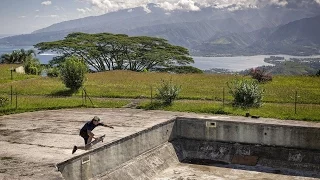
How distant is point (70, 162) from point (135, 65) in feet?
177

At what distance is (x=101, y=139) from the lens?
15516 millimetres

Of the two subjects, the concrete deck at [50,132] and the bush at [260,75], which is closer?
the concrete deck at [50,132]

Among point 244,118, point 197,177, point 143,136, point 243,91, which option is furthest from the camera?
point 243,91

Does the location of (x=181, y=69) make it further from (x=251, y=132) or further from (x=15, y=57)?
(x=251, y=132)

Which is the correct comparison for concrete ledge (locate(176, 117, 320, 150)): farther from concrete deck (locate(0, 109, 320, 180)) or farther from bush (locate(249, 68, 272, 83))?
bush (locate(249, 68, 272, 83))

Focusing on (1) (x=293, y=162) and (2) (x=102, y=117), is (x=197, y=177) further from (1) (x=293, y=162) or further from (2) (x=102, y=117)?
(2) (x=102, y=117)

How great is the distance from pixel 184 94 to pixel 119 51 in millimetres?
39135

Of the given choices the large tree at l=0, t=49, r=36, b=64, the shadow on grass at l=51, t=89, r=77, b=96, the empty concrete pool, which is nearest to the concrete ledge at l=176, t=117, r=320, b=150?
the empty concrete pool

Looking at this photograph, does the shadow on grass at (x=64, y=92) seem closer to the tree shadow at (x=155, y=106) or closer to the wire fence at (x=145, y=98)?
the wire fence at (x=145, y=98)

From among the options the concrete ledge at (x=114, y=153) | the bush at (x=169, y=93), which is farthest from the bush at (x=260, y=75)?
the concrete ledge at (x=114, y=153)

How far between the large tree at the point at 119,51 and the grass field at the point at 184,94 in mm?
21457

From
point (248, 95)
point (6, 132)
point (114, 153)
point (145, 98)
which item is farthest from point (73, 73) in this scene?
point (114, 153)

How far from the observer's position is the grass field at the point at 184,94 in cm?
2378

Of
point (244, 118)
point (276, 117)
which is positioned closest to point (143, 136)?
point (244, 118)
